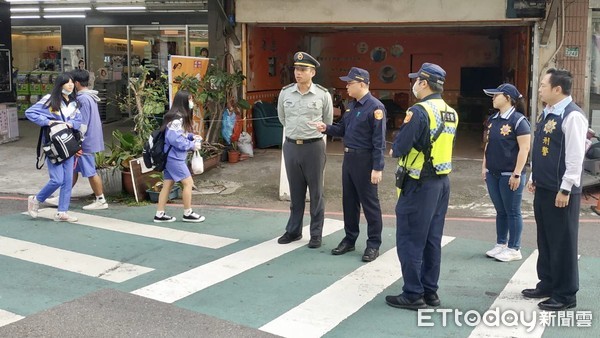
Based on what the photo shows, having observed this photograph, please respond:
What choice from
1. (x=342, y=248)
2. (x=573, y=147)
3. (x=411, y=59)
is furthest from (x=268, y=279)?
(x=411, y=59)

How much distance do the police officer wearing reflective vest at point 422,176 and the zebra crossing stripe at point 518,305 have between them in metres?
0.58

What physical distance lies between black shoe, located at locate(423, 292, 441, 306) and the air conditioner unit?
23.9ft

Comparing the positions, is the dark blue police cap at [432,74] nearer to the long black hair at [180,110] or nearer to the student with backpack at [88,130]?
the long black hair at [180,110]

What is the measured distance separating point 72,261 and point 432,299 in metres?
3.46

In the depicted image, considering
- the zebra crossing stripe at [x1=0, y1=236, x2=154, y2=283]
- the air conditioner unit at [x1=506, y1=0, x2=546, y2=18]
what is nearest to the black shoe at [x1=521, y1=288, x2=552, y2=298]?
the zebra crossing stripe at [x1=0, y1=236, x2=154, y2=283]

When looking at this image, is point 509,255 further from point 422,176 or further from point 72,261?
point 72,261

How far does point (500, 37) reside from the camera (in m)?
18.4

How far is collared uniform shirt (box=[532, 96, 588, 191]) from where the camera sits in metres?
4.83

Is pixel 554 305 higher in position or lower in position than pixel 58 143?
lower

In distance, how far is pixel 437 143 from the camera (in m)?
4.98

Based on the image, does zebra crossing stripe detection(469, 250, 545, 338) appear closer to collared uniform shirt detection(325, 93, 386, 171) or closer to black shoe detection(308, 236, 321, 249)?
collared uniform shirt detection(325, 93, 386, 171)

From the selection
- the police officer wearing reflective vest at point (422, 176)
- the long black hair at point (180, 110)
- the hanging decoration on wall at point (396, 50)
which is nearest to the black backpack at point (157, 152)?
the long black hair at point (180, 110)

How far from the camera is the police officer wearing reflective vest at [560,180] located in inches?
192

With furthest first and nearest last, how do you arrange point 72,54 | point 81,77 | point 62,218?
point 72,54, point 81,77, point 62,218
